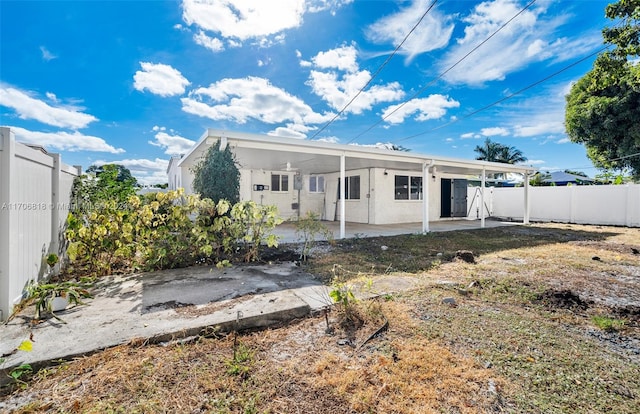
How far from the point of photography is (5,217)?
2750mm

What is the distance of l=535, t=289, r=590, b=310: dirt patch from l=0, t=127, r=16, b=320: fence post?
5.92 m

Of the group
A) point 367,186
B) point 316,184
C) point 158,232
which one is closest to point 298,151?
point 158,232

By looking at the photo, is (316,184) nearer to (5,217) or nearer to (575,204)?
(5,217)

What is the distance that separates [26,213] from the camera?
3209 mm

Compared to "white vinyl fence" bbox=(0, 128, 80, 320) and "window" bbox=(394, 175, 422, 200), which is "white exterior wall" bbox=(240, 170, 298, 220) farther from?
"white vinyl fence" bbox=(0, 128, 80, 320)

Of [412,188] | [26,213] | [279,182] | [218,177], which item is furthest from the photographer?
[412,188]

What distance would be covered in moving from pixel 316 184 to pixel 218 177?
8.41 metres

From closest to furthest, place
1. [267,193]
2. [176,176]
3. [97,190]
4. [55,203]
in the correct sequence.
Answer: [55,203] < [97,190] < [267,193] < [176,176]

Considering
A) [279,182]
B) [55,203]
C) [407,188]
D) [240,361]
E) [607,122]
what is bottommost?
[240,361]

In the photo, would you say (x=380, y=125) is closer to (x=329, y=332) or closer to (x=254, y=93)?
(x=254, y=93)

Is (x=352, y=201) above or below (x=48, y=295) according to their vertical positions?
above

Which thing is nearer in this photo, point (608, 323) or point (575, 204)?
point (608, 323)

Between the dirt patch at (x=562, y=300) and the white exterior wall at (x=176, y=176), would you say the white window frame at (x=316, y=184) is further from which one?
the dirt patch at (x=562, y=300)

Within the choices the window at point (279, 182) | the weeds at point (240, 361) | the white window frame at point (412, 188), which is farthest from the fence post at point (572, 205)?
the weeds at point (240, 361)
